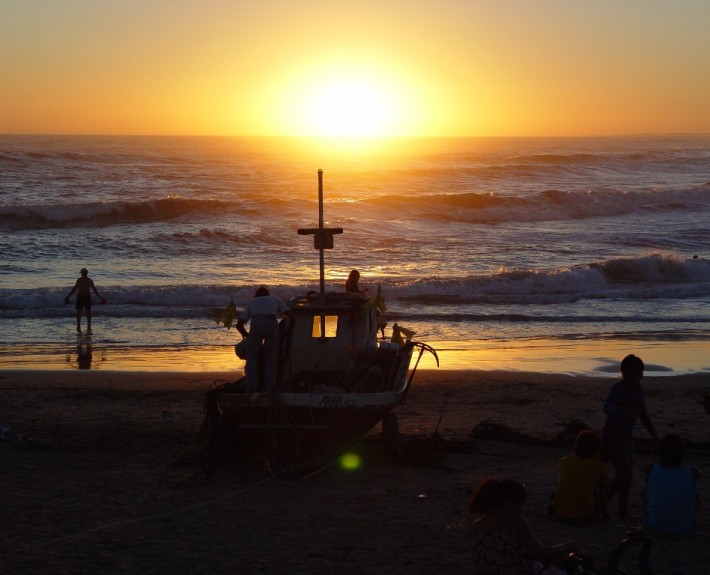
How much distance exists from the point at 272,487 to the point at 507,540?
4.28m

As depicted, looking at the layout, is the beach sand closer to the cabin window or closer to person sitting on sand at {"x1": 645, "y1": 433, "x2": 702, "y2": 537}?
person sitting on sand at {"x1": 645, "y1": 433, "x2": 702, "y2": 537}

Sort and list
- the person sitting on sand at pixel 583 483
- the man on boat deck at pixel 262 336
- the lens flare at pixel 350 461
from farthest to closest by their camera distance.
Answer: the man on boat deck at pixel 262 336, the lens flare at pixel 350 461, the person sitting on sand at pixel 583 483

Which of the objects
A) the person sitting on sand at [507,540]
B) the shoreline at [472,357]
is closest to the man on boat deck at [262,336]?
the person sitting on sand at [507,540]

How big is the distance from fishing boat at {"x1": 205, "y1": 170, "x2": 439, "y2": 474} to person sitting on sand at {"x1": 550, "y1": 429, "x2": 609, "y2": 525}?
2901mm

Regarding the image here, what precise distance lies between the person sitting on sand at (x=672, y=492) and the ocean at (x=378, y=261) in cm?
982

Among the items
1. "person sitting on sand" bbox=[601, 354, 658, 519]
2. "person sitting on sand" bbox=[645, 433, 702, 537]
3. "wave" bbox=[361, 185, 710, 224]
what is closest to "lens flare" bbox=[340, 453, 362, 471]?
"person sitting on sand" bbox=[601, 354, 658, 519]

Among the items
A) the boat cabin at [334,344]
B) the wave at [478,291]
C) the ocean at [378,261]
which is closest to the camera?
the boat cabin at [334,344]

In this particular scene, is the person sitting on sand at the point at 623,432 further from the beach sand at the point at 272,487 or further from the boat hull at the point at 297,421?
the boat hull at the point at 297,421

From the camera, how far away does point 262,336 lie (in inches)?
448

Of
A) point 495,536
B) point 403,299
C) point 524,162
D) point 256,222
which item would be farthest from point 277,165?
point 495,536

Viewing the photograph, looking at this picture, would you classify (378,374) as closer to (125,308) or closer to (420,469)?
(420,469)

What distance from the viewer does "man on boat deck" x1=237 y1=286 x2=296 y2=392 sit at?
1131 cm

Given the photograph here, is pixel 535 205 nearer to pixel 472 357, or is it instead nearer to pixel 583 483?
pixel 472 357

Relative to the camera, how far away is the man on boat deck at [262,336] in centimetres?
1131
